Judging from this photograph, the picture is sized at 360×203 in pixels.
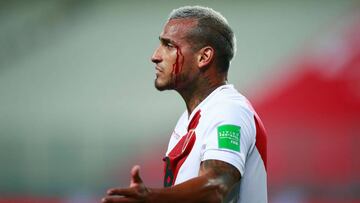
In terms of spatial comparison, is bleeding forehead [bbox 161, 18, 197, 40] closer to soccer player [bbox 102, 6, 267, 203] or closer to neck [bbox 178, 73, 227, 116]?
soccer player [bbox 102, 6, 267, 203]

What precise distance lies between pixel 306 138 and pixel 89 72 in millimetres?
2528

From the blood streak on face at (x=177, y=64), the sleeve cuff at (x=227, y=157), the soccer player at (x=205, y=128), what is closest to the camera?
the soccer player at (x=205, y=128)

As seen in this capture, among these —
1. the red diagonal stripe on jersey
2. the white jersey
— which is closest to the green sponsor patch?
the white jersey

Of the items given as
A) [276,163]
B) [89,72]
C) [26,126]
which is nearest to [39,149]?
[26,126]

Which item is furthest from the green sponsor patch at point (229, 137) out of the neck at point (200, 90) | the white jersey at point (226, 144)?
the neck at point (200, 90)

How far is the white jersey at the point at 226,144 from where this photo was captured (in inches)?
85.4

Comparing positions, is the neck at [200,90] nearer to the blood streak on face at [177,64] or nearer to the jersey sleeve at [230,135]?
the blood streak on face at [177,64]

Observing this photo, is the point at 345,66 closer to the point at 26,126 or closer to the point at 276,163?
the point at 276,163

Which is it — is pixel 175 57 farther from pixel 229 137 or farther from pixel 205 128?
pixel 229 137

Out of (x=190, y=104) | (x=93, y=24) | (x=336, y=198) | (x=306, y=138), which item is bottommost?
(x=336, y=198)

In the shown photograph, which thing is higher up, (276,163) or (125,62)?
(125,62)

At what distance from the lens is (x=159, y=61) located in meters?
2.53

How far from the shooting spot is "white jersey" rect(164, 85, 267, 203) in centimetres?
217

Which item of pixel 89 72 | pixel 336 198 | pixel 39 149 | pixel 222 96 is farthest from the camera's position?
pixel 89 72
